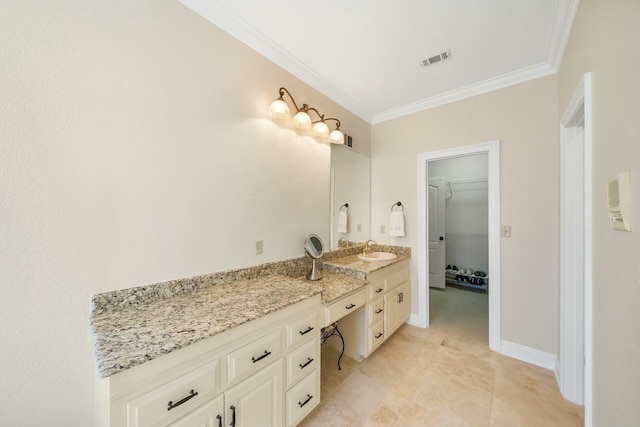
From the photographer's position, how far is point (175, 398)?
891 millimetres

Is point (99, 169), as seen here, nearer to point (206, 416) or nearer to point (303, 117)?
point (206, 416)

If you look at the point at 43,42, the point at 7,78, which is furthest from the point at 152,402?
the point at 43,42

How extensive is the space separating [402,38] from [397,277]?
214 cm

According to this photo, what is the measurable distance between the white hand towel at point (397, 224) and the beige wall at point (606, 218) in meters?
1.78

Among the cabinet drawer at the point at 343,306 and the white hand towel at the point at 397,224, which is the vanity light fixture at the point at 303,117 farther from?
the cabinet drawer at the point at 343,306

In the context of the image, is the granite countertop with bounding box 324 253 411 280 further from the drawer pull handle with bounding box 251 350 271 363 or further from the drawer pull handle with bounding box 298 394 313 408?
the drawer pull handle with bounding box 251 350 271 363

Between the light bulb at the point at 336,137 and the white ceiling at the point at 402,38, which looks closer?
the white ceiling at the point at 402,38

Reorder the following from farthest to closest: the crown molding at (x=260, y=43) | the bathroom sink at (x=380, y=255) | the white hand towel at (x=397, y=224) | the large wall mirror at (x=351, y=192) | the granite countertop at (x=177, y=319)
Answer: the white hand towel at (x=397, y=224) → the bathroom sink at (x=380, y=255) → the large wall mirror at (x=351, y=192) → the crown molding at (x=260, y=43) → the granite countertop at (x=177, y=319)

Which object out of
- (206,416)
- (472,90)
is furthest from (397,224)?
(206,416)

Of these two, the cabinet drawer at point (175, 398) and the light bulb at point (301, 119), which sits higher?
the light bulb at point (301, 119)

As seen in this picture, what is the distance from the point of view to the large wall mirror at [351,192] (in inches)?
98.7

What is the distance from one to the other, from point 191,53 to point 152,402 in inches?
68.8

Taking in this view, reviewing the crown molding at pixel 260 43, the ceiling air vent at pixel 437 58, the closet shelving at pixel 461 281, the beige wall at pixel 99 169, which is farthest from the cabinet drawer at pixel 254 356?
the closet shelving at pixel 461 281

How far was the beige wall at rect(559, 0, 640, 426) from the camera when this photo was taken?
71 centimetres
